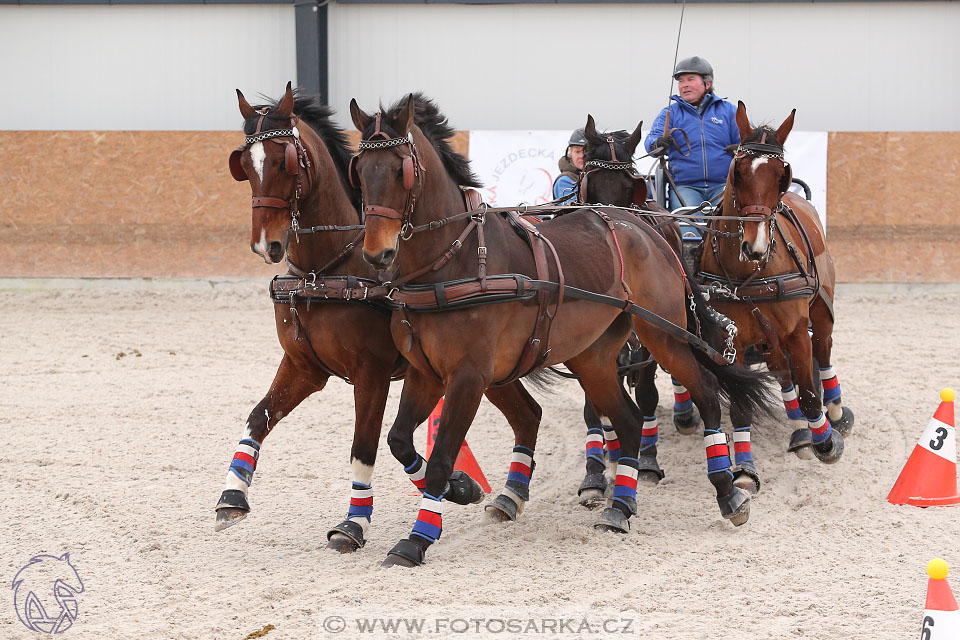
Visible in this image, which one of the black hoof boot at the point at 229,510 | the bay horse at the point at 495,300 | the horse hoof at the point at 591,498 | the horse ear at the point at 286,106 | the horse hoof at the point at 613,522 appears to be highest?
the horse ear at the point at 286,106

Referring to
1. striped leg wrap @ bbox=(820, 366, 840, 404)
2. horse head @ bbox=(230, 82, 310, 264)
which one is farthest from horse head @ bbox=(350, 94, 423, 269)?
striped leg wrap @ bbox=(820, 366, 840, 404)

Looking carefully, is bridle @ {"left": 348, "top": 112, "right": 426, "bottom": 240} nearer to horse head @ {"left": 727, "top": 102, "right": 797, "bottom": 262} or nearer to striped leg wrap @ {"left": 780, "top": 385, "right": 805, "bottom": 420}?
horse head @ {"left": 727, "top": 102, "right": 797, "bottom": 262}

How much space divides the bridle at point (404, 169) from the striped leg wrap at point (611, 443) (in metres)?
2.12

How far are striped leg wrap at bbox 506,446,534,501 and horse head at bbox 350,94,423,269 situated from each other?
166cm

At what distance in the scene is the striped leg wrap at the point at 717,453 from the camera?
16.4ft

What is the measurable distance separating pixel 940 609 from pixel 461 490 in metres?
2.39

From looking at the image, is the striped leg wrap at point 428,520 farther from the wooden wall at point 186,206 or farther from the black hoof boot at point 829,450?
the wooden wall at point 186,206

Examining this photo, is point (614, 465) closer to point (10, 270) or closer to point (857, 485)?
point (857, 485)

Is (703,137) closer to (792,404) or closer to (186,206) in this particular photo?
(792,404)

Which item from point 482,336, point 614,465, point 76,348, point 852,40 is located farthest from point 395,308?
point 852,40

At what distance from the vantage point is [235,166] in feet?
14.5

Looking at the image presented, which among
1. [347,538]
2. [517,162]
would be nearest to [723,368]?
[347,538]

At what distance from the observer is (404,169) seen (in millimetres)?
3955

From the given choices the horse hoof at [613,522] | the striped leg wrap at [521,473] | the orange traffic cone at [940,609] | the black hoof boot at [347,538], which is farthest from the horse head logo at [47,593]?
the orange traffic cone at [940,609]
